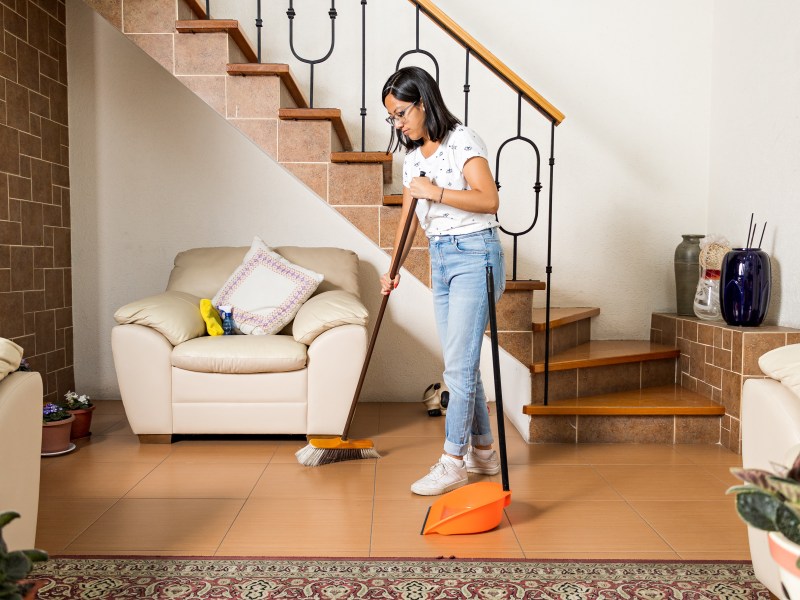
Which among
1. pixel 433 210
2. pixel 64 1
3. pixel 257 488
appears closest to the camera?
pixel 433 210

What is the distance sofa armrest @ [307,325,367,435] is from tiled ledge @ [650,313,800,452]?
1663 millimetres

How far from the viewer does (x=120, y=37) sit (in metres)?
4.36

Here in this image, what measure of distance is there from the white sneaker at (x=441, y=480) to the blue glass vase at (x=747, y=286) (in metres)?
1.63

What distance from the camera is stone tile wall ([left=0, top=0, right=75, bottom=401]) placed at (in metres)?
3.67

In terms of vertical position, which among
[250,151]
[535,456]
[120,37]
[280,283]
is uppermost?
[120,37]

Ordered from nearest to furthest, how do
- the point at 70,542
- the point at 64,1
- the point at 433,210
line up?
the point at 70,542 → the point at 433,210 → the point at 64,1

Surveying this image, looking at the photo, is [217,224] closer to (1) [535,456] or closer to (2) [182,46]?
(2) [182,46]

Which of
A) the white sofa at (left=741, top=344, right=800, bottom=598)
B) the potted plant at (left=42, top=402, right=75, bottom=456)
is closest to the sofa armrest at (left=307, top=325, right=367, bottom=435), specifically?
the potted plant at (left=42, top=402, right=75, bottom=456)

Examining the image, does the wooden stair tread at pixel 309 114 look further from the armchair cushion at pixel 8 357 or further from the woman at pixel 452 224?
the armchair cushion at pixel 8 357

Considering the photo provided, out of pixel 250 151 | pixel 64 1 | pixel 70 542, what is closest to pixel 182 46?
pixel 250 151

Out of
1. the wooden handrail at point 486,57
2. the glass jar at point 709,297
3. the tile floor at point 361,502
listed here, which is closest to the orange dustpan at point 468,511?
the tile floor at point 361,502

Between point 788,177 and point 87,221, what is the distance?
3.79 metres

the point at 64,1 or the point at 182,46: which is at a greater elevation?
the point at 64,1

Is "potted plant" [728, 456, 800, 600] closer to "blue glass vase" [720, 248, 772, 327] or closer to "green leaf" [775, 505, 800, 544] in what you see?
"green leaf" [775, 505, 800, 544]
